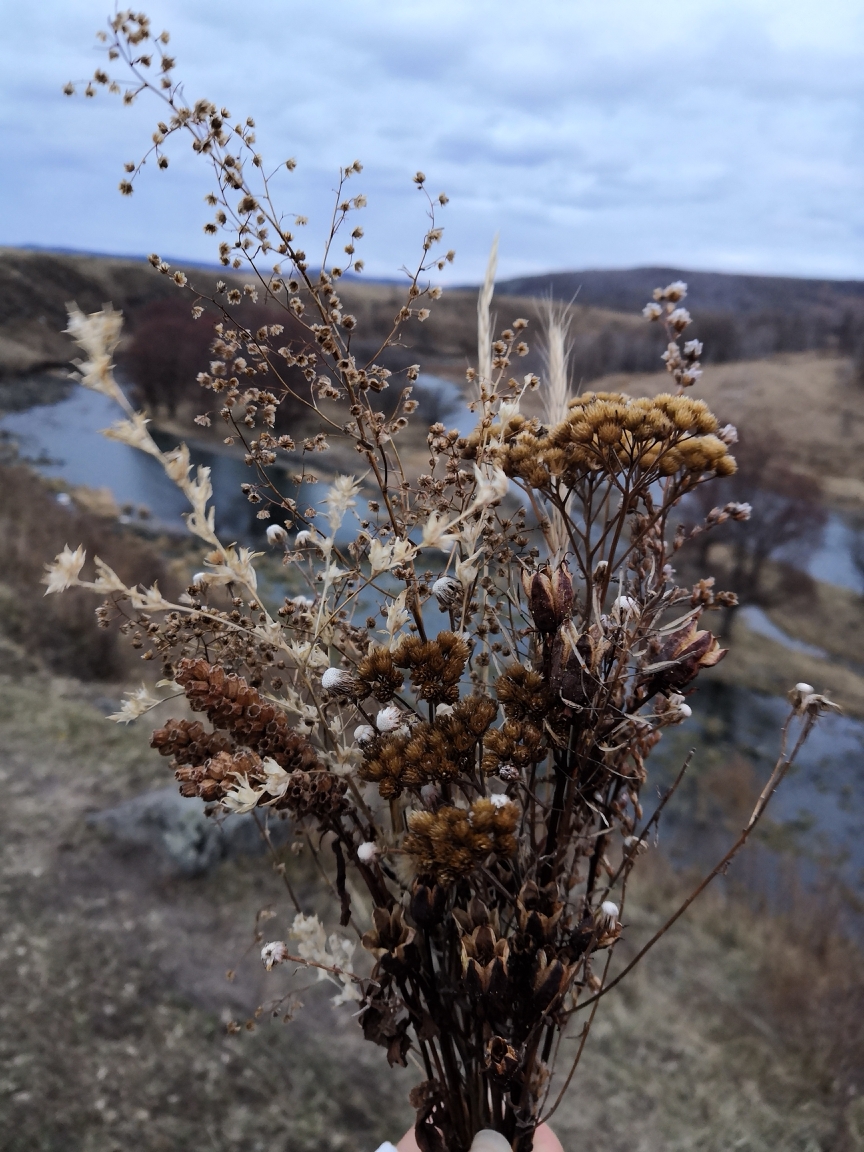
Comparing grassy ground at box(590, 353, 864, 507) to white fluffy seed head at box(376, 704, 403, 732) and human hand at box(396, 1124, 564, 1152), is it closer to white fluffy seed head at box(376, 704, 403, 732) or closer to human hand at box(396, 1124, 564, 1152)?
human hand at box(396, 1124, 564, 1152)

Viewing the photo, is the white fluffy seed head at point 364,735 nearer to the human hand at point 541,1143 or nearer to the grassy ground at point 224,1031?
the human hand at point 541,1143

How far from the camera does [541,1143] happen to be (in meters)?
0.91

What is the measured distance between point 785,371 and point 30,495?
8.62 m

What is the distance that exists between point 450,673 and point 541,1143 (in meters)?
0.64

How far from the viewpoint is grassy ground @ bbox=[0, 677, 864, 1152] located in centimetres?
208

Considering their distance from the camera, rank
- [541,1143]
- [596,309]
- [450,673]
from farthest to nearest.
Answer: [596,309] < [541,1143] < [450,673]

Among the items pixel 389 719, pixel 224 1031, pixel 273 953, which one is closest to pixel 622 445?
pixel 389 719

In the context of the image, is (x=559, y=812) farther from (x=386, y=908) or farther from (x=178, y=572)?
(x=178, y=572)

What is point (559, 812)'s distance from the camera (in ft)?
2.44

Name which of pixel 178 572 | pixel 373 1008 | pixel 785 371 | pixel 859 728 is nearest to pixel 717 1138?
pixel 373 1008

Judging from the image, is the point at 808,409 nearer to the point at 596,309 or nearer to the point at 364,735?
the point at 596,309

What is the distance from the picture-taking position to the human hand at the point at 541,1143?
2.96ft

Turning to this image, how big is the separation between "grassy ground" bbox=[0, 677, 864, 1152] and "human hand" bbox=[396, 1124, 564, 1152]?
3.38ft

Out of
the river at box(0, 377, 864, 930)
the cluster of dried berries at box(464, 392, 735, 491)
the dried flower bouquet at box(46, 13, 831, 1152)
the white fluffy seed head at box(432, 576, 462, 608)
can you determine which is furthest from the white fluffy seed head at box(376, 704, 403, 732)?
the river at box(0, 377, 864, 930)
